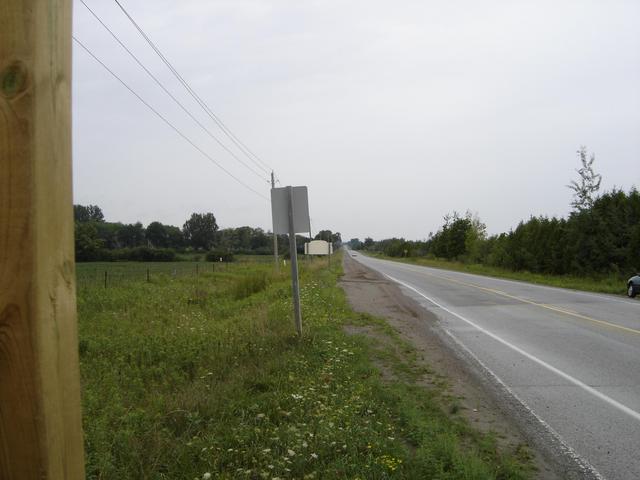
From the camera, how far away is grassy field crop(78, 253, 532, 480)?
433 cm

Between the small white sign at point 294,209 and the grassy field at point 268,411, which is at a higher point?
the small white sign at point 294,209

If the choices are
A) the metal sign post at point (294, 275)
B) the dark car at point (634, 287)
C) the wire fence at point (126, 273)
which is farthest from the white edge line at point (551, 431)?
the wire fence at point (126, 273)

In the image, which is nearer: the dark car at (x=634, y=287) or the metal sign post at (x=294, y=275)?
the metal sign post at (x=294, y=275)

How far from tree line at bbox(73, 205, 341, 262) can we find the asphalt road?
4439 centimetres

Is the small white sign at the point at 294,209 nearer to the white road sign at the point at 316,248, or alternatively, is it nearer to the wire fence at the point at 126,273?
the wire fence at the point at 126,273

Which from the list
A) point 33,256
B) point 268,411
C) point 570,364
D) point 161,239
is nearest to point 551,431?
point 268,411

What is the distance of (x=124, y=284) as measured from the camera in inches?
922

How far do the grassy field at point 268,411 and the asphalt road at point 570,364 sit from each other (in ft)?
3.07

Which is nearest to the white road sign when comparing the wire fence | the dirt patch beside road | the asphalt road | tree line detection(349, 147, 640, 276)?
the wire fence

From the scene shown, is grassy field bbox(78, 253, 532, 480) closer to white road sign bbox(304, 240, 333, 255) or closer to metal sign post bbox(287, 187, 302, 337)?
metal sign post bbox(287, 187, 302, 337)

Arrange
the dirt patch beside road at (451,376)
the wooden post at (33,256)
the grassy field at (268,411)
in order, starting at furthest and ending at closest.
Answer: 1. the dirt patch beside road at (451,376)
2. the grassy field at (268,411)
3. the wooden post at (33,256)

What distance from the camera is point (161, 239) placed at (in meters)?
95.7

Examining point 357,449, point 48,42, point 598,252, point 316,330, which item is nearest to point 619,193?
point 598,252

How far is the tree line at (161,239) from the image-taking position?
190 ft
